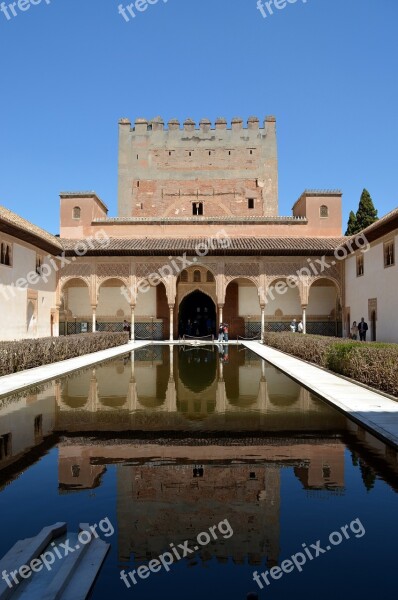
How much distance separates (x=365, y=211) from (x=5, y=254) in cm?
2382

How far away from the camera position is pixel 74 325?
2703cm

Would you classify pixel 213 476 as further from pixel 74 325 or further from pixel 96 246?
pixel 74 325

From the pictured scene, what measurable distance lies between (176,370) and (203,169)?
23038 mm

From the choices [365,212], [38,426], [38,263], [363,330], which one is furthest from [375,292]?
[38,426]

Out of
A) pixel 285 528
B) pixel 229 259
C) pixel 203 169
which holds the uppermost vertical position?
pixel 203 169

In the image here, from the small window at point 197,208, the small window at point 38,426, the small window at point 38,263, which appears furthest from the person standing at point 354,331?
the small window at point 38,426

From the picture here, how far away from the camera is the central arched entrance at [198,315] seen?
2977 cm

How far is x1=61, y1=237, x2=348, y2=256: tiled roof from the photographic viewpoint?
24031mm

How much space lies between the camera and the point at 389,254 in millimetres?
17859

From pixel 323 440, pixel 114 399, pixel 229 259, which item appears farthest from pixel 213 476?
pixel 229 259

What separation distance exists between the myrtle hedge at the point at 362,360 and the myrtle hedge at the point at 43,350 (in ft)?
23.1

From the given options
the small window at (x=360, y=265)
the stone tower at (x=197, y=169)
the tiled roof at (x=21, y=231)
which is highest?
the stone tower at (x=197, y=169)

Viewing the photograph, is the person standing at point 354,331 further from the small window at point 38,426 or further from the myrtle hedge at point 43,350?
the small window at point 38,426

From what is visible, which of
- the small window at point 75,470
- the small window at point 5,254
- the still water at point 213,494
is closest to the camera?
the still water at point 213,494
